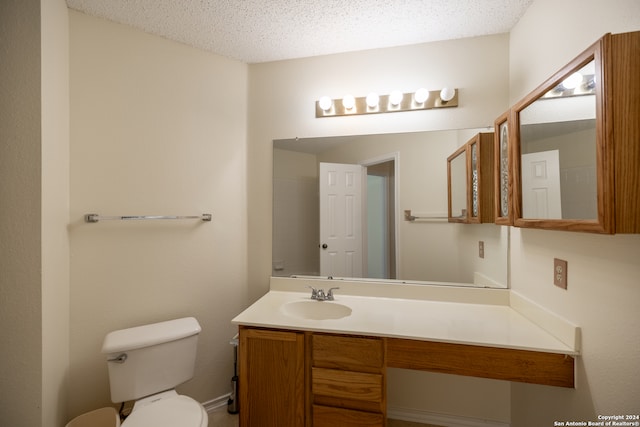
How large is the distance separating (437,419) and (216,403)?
4.78 feet

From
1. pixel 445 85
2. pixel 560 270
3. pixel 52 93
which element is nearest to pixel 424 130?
pixel 445 85

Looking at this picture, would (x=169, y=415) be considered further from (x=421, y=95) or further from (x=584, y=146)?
(x=421, y=95)

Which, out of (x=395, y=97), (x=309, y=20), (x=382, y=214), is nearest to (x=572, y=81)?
(x=395, y=97)

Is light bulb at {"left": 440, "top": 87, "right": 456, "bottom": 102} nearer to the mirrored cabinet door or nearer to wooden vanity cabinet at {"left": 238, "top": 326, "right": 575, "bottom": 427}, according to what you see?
the mirrored cabinet door

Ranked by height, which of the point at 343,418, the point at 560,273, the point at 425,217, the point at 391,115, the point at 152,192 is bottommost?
the point at 343,418

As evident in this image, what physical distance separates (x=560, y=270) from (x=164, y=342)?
192cm

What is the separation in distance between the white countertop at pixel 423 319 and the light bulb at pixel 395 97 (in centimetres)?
119

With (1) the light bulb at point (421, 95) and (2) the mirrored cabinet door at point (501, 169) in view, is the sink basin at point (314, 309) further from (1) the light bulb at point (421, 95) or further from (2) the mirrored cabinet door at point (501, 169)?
(1) the light bulb at point (421, 95)

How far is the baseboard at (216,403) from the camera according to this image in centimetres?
178

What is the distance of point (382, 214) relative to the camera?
176 cm

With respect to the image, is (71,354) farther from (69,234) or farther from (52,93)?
(52,93)

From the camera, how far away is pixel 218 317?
1.84 metres

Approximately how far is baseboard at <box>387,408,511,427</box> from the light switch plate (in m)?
1.08

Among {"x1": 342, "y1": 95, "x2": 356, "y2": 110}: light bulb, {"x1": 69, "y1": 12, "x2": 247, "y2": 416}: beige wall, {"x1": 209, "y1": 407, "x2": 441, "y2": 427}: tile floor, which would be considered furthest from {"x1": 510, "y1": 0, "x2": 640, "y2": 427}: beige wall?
{"x1": 69, "y1": 12, "x2": 247, "y2": 416}: beige wall
